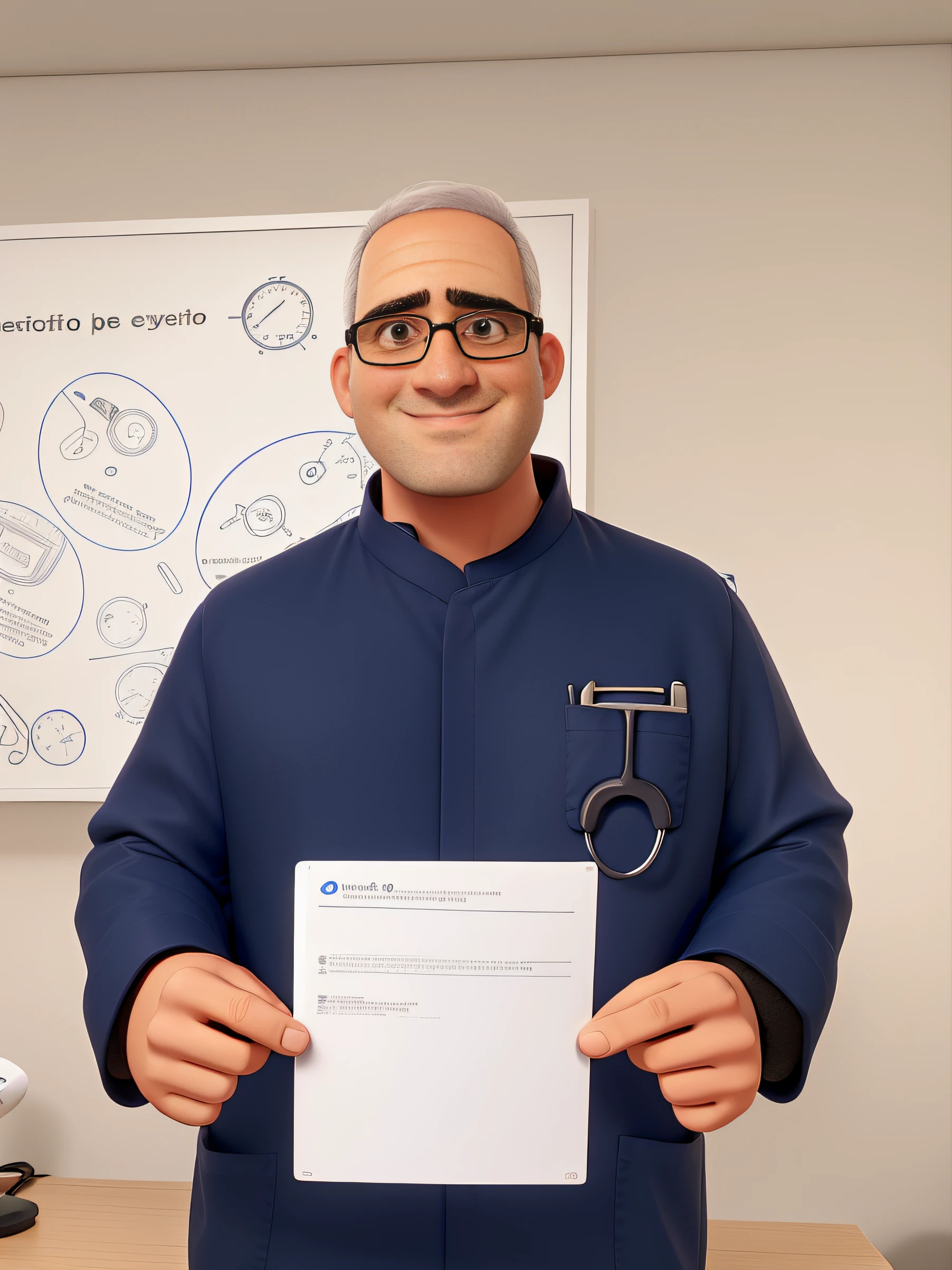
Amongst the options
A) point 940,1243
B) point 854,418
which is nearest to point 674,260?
point 854,418

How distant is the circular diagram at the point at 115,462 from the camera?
1.70 meters

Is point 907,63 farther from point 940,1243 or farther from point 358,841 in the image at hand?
point 940,1243

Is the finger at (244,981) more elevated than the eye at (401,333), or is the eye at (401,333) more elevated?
the eye at (401,333)

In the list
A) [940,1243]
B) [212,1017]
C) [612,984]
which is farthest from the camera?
[940,1243]

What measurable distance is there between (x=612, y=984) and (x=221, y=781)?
0.38 m

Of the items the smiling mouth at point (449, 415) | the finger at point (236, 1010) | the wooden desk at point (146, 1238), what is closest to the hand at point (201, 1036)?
the finger at point (236, 1010)

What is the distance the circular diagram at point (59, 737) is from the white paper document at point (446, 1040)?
118 centimetres

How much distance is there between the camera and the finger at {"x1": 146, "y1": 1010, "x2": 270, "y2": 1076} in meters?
0.68

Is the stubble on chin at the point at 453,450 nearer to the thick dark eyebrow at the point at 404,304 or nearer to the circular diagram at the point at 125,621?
the thick dark eyebrow at the point at 404,304

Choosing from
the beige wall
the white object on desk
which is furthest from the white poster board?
the white object on desk

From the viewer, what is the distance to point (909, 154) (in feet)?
5.49

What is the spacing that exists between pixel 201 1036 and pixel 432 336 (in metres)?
0.58

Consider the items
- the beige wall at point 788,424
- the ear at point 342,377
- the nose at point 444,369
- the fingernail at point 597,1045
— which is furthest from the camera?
the beige wall at point 788,424

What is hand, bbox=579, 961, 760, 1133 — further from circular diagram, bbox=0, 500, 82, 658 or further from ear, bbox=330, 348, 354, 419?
circular diagram, bbox=0, 500, 82, 658
